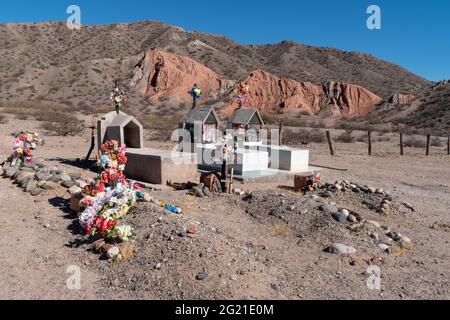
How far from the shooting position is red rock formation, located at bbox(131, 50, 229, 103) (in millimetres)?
45894

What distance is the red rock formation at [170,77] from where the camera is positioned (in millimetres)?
45894

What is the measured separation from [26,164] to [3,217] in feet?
11.7

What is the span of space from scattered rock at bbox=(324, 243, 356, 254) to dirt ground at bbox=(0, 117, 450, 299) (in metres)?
0.10

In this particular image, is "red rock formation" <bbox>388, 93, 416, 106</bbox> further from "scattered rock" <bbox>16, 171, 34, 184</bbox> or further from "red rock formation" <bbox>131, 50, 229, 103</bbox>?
"scattered rock" <bbox>16, 171, 34, 184</bbox>

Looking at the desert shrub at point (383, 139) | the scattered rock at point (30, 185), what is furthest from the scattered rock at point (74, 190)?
the desert shrub at point (383, 139)

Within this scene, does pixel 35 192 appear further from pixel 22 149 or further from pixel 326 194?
pixel 326 194

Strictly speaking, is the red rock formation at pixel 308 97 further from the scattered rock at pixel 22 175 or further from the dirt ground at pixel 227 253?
the dirt ground at pixel 227 253

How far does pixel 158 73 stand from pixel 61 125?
24409mm

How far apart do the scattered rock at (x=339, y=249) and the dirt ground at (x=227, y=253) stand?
0.32 ft

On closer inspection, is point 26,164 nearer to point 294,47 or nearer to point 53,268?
point 53,268

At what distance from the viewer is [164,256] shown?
5383 mm

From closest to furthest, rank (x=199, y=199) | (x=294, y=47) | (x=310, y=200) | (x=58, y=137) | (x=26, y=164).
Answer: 1. (x=310, y=200)
2. (x=199, y=199)
3. (x=26, y=164)
4. (x=58, y=137)
5. (x=294, y=47)

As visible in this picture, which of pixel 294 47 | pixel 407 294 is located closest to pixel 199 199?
pixel 407 294

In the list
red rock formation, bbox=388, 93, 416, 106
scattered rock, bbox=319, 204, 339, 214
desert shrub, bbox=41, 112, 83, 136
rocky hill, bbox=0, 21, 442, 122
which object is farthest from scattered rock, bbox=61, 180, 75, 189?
red rock formation, bbox=388, 93, 416, 106
